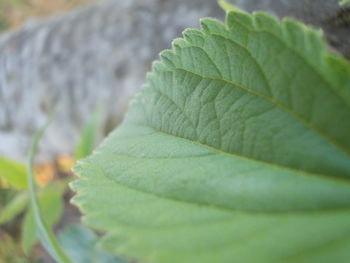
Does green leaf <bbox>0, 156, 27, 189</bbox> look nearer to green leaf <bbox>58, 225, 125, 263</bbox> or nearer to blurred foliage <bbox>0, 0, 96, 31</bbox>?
green leaf <bbox>58, 225, 125, 263</bbox>

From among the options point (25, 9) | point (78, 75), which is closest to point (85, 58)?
point (78, 75)

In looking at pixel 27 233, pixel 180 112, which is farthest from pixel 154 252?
pixel 27 233

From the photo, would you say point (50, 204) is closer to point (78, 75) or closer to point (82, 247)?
point (82, 247)

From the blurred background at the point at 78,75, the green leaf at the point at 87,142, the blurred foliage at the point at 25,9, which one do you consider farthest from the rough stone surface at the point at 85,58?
the blurred foliage at the point at 25,9

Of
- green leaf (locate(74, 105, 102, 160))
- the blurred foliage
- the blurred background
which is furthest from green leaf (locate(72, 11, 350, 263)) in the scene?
the blurred foliage

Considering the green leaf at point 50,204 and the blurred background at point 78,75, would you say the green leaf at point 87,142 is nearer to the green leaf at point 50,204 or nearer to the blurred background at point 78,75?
the blurred background at point 78,75
